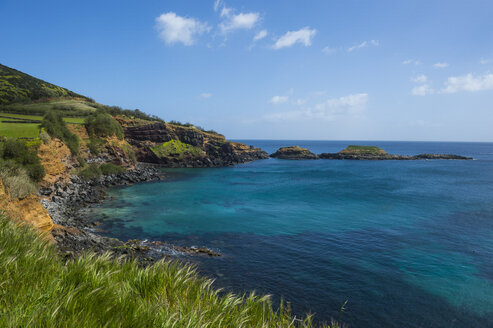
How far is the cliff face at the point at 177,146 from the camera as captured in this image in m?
64.9

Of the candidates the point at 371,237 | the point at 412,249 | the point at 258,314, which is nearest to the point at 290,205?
the point at 371,237

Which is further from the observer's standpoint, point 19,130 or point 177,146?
point 177,146

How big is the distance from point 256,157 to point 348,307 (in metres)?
94.3

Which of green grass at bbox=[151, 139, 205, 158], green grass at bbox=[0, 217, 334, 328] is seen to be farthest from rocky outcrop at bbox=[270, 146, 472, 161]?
green grass at bbox=[0, 217, 334, 328]

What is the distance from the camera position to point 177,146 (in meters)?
70.4

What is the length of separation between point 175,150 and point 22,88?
1789 inches

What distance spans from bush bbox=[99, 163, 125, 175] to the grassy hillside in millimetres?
40525

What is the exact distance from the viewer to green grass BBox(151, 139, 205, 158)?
216 feet

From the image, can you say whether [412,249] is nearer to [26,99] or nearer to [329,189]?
[329,189]

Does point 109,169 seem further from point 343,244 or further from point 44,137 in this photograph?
point 343,244

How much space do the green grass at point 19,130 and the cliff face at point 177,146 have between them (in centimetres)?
3012

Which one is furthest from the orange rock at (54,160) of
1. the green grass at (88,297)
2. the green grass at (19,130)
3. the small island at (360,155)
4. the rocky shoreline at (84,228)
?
the small island at (360,155)

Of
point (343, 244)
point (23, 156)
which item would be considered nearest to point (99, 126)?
point (23, 156)

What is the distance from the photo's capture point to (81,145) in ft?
138
